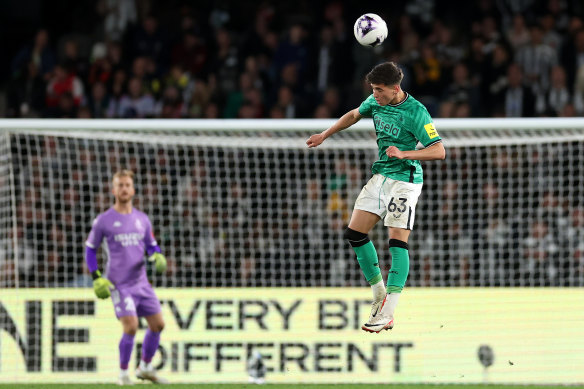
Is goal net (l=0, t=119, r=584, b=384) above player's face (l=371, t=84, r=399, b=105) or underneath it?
underneath

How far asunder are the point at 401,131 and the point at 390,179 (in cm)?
38

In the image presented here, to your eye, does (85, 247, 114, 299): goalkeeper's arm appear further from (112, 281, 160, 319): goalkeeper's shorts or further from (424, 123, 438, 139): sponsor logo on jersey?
(424, 123, 438, 139): sponsor logo on jersey

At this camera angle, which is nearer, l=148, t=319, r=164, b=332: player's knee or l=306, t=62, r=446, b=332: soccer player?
l=306, t=62, r=446, b=332: soccer player

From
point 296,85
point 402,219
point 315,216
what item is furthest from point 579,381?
point 296,85

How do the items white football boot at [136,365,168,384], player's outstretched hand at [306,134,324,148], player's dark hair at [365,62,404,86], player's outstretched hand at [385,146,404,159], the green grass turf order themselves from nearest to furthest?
player's outstretched hand at [385,146,404,159], player's dark hair at [365,62,404,86], player's outstretched hand at [306,134,324,148], the green grass turf, white football boot at [136,365,168,384]

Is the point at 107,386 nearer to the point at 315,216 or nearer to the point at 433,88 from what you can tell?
the point at 315,216

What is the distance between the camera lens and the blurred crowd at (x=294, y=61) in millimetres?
13672

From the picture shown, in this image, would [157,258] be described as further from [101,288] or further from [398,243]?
[398,243]

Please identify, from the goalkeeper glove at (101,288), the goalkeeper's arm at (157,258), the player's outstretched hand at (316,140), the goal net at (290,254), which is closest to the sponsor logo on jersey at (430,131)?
the player's outstretched hand at (316,140)

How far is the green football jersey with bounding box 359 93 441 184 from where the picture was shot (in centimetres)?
741

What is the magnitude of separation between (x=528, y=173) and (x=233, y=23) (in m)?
5.70

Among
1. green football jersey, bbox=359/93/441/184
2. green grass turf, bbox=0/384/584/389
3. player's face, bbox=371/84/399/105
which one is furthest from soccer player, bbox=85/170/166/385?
player's face, bbox=371/84/399/105

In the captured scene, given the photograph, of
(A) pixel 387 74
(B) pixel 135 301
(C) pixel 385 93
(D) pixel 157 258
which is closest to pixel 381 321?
(C) pixel 385 93

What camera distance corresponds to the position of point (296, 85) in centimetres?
1418
